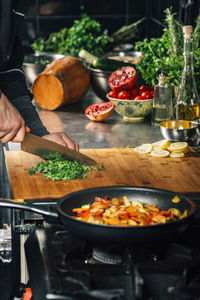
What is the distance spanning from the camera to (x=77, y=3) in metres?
4.93

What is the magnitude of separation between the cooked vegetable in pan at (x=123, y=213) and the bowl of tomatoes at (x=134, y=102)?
1285 millimetres

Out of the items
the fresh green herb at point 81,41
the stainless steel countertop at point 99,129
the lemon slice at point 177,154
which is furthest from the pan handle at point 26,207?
the fresh green herb at point 81,41

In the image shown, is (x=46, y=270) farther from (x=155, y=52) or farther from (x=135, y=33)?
(x=135, y=33)

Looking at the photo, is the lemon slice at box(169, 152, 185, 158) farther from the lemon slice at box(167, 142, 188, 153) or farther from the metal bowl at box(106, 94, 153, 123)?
the metal bowl at box(106, 94, 153, 123)

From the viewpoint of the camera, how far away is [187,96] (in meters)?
2.24

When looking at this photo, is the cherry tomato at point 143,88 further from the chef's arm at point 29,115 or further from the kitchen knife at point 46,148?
the kitchen knife at point 46,148

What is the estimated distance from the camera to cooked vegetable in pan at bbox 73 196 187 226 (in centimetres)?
118

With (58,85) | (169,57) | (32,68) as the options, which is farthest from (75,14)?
(169,57)

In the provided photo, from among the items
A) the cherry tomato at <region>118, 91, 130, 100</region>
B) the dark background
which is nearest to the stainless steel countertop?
the cherry tomato at <region>118, 91, 130, 100</region>

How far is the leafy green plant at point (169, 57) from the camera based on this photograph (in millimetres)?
2430

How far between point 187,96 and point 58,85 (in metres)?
0.86

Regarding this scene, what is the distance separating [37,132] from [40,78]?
0.79m

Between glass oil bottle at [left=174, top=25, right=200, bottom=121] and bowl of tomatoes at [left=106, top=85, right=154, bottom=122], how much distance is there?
331 millimetres

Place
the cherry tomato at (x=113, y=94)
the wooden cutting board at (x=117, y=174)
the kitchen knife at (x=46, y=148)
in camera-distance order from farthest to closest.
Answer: the cherry tomato at (x=113, y=94) → the kitchen knife at (x=46, y=148) → the wooden cutting board at (x=117, y=174)
